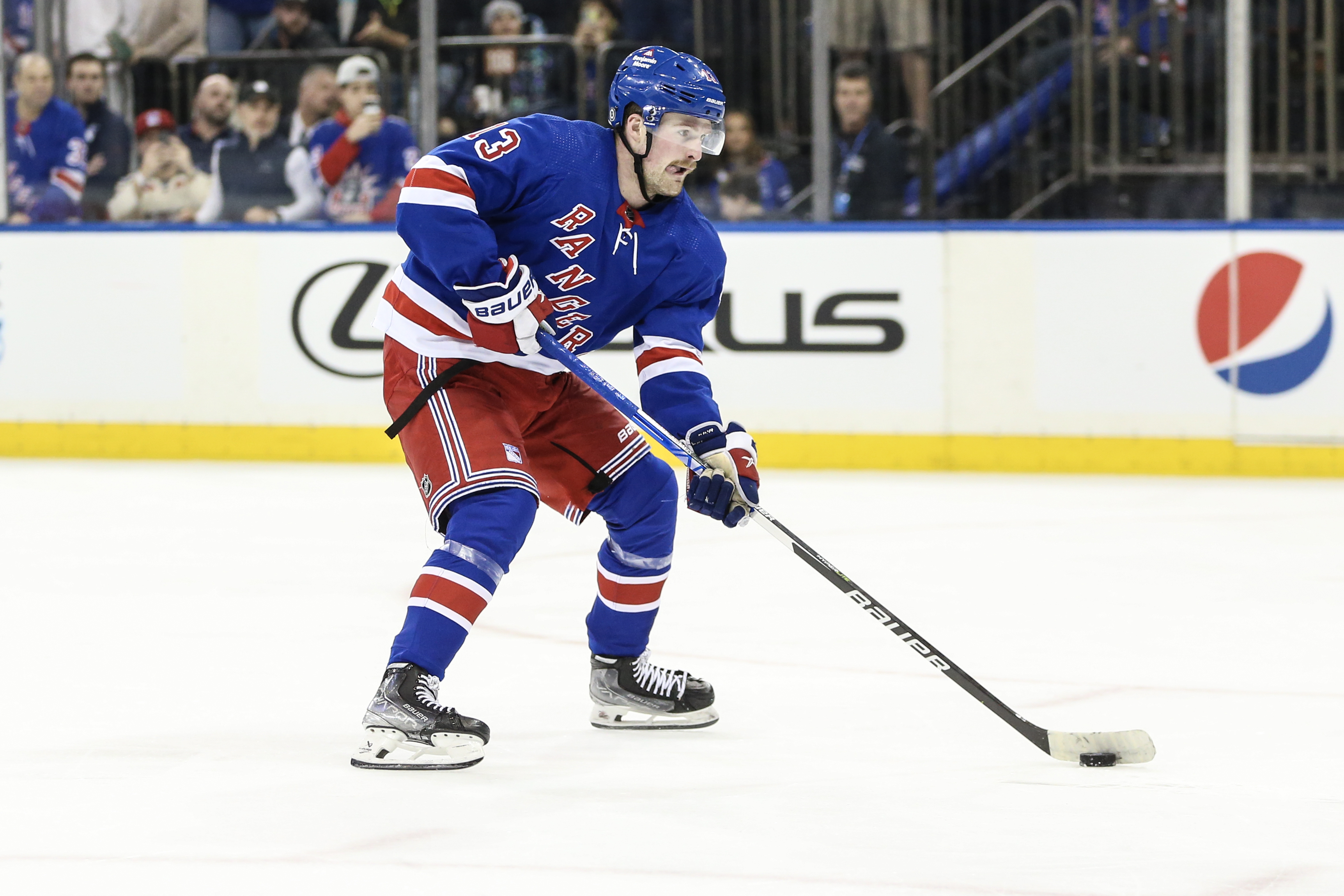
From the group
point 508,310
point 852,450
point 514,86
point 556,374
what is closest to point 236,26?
point 514,86

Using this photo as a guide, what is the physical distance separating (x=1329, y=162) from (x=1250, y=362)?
2.97 ft

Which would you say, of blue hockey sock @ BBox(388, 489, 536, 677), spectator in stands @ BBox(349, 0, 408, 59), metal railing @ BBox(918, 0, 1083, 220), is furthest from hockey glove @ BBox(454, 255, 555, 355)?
spectator in stands @ BBox(349, 0, 408, 59)

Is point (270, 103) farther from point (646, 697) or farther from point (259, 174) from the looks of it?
point (646, 697)

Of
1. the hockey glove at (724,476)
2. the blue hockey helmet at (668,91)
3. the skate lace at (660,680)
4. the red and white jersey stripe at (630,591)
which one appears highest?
the blue hockey helmet at (668,91)

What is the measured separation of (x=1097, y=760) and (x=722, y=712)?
0.71 m

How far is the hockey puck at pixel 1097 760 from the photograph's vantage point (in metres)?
2.88

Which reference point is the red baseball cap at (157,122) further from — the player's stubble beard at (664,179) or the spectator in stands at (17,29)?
the player's stubble beard at (664,179)

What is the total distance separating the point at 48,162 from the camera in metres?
7.45

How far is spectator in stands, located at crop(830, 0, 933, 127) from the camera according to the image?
22.8ft

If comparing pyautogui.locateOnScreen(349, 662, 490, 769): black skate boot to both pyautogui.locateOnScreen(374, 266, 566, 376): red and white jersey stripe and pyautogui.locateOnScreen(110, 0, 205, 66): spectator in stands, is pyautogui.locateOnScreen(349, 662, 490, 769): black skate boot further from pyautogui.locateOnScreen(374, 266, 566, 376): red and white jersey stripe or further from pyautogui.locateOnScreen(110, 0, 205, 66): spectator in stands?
pyautogui.locateOnScreen(110, 0, 205, 66): spectator in stands

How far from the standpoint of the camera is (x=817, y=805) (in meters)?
2.67

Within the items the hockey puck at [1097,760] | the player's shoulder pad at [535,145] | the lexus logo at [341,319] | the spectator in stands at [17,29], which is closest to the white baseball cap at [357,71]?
the lexus logo at [341,319]

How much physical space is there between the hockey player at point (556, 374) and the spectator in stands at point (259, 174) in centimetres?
427

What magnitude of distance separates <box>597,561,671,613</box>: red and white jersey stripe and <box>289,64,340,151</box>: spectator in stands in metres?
4.50
